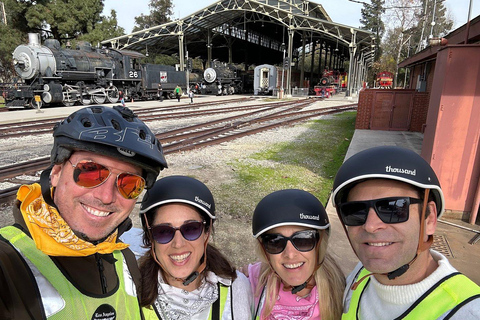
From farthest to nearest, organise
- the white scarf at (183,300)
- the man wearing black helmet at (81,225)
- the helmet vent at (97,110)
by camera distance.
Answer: the white scarf at (183,300) → the helmet vent at (97,110) → the man wearing black helmet at (81,225)

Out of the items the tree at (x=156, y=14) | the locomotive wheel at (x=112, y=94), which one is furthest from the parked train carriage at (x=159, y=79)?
the tree at (x=156, y=14)

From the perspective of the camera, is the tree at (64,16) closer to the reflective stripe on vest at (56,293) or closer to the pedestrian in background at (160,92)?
the pedestrian in background at (160,92)

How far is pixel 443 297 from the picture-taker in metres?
1.25

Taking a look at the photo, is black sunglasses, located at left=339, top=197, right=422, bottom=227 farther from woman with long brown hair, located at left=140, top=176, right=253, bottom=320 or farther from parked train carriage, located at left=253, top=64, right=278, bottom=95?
parked train carriage, located at left=253, top=64, right=278, bottom=95

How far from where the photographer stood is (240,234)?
4422 mm

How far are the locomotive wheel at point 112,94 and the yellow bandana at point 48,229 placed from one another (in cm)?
2327

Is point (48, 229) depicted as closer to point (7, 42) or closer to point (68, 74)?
point (68, 74)

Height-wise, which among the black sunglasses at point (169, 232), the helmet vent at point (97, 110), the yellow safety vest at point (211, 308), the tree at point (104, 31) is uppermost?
the tree at point (104, 31)

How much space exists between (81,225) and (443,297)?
1.64 metres

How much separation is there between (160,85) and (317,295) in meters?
27.4

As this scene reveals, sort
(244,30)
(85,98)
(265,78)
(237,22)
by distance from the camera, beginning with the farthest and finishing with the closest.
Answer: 1. (244,30)
2. (237,22)
3. (265,78)
4. (85,98)

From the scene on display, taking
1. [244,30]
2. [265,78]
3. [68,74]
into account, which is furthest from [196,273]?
[244,30]

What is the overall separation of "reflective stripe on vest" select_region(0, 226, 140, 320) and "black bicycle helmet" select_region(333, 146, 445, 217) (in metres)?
1.29

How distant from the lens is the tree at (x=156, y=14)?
6012 centimetres
